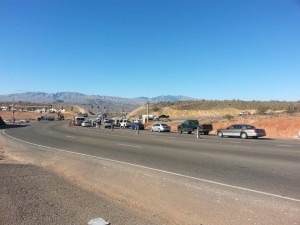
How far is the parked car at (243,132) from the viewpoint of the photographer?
122 feet

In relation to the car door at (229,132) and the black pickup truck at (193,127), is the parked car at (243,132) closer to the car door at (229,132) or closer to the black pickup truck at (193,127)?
the car door at (229,132)

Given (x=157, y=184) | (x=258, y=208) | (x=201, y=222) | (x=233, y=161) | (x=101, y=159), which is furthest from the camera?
(x=101, y=159)

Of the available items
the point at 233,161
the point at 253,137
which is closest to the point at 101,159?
the point at 233,161

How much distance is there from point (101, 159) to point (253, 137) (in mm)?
22254

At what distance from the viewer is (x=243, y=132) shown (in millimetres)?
37969

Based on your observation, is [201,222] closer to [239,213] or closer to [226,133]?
[239,213]

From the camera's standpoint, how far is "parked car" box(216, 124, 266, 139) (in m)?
37.1

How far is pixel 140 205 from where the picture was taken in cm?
929

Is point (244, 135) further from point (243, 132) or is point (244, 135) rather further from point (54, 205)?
point (54, 205)

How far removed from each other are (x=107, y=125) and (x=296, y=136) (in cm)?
3717

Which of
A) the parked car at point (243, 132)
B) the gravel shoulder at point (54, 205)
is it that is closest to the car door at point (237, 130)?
the parked car at point (243, 132)

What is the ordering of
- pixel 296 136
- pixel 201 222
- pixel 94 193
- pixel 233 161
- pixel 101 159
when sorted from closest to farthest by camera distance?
pixel 201 222 < pixel 94 193 < pixel 233 161 < pixel 101 159 < pixel 296 136

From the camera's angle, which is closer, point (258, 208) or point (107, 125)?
point (258, 208)

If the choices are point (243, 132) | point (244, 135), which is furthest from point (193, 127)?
point (244, 135)
